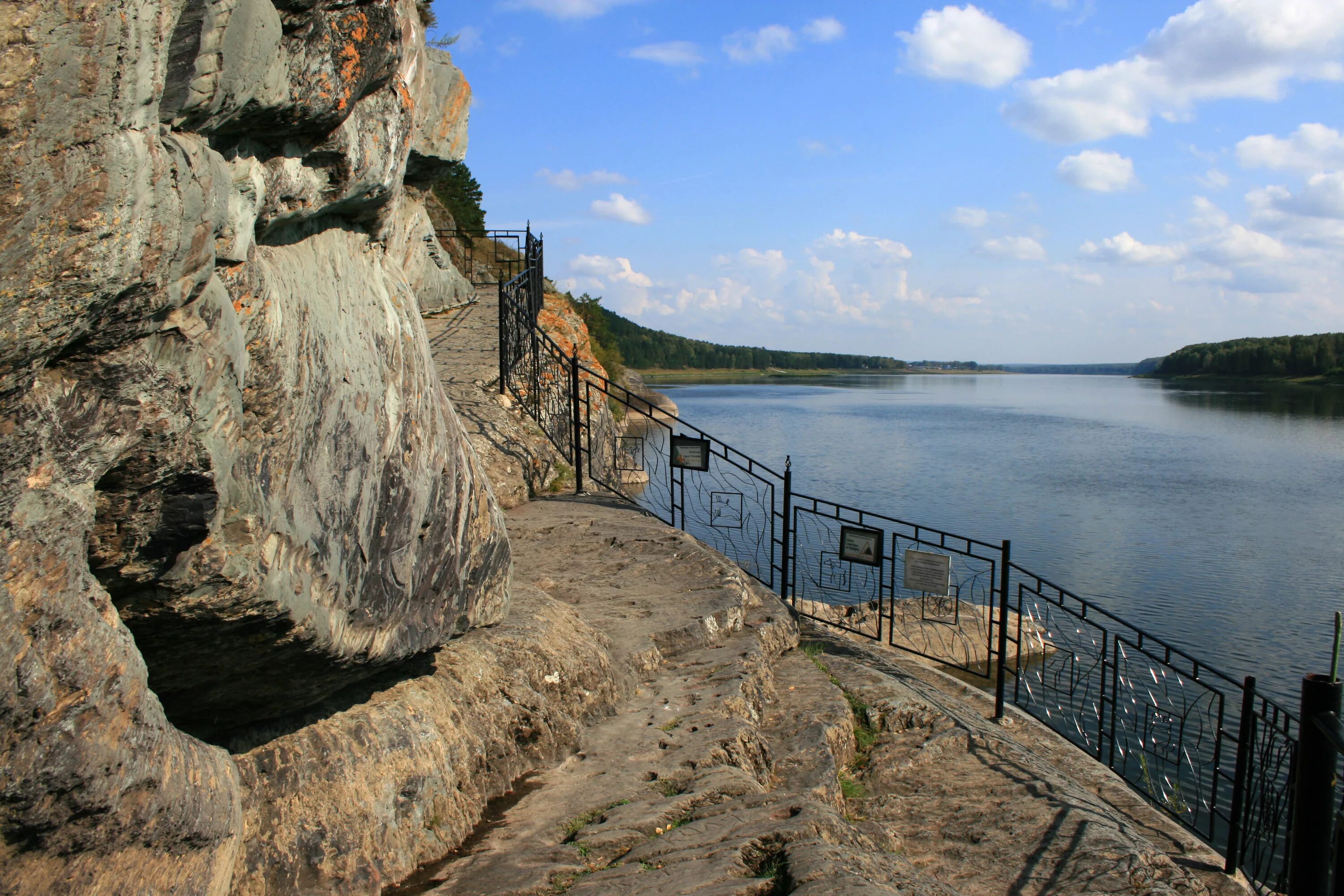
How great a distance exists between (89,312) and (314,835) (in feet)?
7.48

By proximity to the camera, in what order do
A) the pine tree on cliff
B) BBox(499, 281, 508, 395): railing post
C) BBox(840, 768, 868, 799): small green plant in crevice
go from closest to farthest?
BBox(840, 768, 868, 799): small green plant in crevice, BBox(499, 281, 508, 395): railing post, the pine tree on cliff

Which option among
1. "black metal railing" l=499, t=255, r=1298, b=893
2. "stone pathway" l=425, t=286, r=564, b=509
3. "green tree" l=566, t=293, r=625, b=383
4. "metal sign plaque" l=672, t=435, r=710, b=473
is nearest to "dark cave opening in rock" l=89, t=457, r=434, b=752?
"stone pathway" l=425, t=286, r=564, b=509

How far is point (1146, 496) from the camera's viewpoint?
952 inches

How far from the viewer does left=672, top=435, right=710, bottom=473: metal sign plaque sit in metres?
9.49

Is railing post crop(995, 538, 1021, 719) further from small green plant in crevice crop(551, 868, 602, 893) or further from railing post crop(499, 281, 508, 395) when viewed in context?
railing post crop(499, 281, 508, 395)

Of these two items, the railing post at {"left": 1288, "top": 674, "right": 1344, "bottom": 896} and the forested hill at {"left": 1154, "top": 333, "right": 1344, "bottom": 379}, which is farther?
the forested hill at {"left": 1154, "top": 333, "right": 1344, "bottom": 379}

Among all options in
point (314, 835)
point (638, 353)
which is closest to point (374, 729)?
point (314, 835)

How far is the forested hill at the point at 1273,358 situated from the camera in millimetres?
78312

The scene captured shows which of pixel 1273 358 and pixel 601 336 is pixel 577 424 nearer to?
pixel 601 336

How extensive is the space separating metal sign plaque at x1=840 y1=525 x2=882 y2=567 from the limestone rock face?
16.4ft

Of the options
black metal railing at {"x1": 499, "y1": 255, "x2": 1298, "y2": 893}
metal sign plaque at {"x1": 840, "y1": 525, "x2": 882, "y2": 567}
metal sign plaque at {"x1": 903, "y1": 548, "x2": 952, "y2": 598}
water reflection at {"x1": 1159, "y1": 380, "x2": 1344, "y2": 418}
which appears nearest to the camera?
black metal railing at {"x1": 499, "y1": 255, "x2": 1298, "y2": 893}

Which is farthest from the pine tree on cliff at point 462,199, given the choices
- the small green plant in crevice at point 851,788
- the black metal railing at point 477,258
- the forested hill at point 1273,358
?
the forested hill at point 1273,358

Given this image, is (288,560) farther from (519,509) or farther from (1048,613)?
(1048,613)

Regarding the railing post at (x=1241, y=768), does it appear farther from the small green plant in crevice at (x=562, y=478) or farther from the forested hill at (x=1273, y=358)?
the forested hill at (x=1273, y=358)
